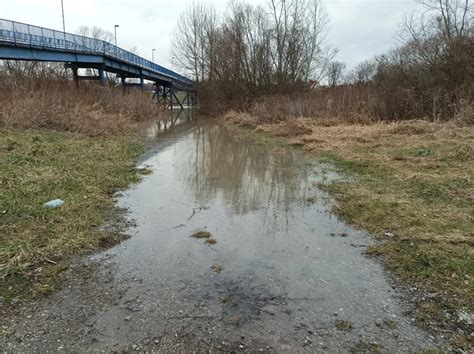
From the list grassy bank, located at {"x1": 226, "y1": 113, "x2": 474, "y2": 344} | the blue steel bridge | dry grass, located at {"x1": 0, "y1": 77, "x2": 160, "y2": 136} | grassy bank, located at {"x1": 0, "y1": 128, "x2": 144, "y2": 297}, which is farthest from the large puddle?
the blue steel bridge

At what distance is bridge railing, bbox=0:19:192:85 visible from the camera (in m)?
24.1

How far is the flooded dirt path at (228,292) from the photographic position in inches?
112

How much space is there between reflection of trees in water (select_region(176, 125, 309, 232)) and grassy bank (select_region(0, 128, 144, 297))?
162cm

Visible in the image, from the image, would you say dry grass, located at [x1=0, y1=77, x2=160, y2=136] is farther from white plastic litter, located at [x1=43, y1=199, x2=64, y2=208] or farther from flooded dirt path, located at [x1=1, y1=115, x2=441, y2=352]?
flooded dirt path, located at [x1=1, y1=115, x2=441, y2=352]

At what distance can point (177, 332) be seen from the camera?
292 centimetres

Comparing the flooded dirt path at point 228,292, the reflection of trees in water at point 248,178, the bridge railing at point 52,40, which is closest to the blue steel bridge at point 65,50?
the bridge railing at point 52,40

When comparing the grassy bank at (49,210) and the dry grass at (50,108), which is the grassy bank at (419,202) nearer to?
the grassy bank at (49,210)

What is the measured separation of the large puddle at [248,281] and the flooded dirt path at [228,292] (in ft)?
0.04

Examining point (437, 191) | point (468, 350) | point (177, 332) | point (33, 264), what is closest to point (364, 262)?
point (468, 350)

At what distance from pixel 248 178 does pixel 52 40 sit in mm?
26799

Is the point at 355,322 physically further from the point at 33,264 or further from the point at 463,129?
the point at 463,129

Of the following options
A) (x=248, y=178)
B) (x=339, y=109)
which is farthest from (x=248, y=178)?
(x=339, y=109)

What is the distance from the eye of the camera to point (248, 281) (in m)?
3.73

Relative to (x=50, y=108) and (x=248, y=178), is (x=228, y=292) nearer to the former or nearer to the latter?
(x=248, y=178)
